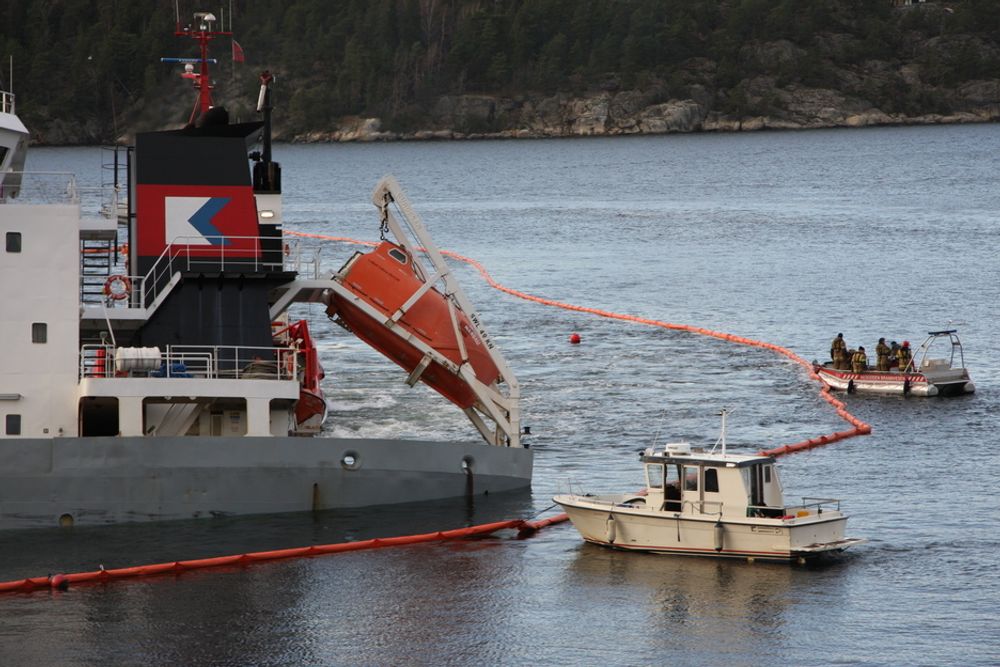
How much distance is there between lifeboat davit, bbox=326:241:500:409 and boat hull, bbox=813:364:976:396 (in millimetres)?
20616

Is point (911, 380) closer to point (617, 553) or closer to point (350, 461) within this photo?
point (617, 553)

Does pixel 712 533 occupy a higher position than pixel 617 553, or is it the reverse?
pixel 712 533

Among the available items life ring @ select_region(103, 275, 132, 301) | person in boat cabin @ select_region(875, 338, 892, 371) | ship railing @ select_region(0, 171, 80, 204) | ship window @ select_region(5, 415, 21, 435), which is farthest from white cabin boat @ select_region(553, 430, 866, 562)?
person in boat cabin @ select_region(875, 338, 892, 371)

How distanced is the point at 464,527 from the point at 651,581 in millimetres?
5293

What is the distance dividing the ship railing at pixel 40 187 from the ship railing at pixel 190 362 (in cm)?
331

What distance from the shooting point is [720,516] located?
111 ft

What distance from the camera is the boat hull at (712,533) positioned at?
3350 centimetres

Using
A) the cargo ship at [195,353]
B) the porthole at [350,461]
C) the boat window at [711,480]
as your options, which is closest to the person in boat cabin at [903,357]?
the cargo ship at [195,353]

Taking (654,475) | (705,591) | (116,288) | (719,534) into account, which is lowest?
(705,591)

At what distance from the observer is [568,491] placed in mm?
41125

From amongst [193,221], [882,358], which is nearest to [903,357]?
[882,358]

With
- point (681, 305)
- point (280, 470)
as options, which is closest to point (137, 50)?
point (681, 305)

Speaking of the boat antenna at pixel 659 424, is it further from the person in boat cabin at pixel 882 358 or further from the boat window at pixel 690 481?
the boat window at pixel 690 481

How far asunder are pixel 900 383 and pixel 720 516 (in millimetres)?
Result: 23483
